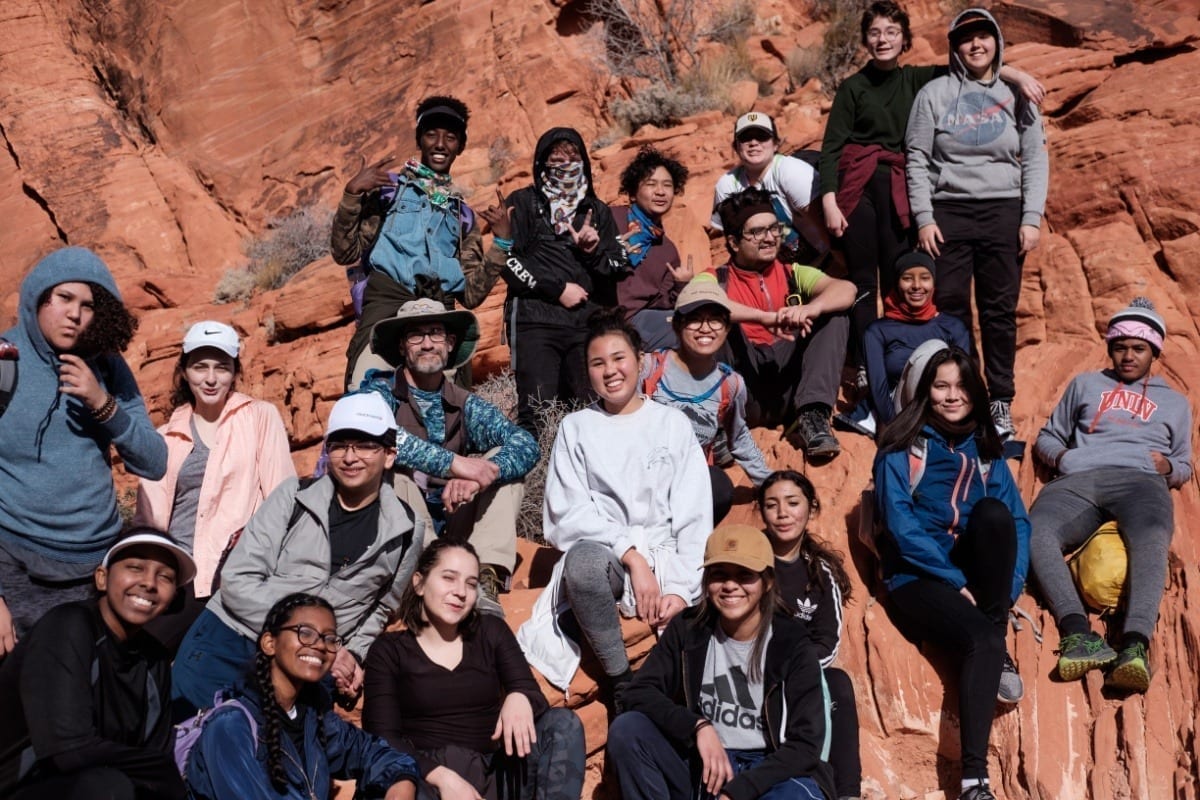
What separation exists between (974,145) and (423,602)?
4.69m

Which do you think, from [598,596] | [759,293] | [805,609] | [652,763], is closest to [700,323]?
[759,293]

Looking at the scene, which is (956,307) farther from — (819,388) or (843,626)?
(843,626)

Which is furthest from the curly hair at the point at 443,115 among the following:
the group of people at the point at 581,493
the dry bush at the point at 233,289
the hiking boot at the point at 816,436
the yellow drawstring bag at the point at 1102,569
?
the dry bush at the point at 233,289

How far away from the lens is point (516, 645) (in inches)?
201

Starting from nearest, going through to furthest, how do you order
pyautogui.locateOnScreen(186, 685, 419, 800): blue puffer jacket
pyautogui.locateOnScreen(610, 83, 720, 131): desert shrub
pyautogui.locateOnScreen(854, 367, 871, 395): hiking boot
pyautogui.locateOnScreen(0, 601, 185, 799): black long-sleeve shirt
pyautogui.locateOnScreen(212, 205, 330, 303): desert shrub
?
pyautogui.locateOnScreen(0, 601, 185, 799): black long-sleeve shirt
pyautogui.locateOnScreen(186, 685, 419, 800): blue puffer jacket
pyautogui.locateOnScreen(854, 367, 871, 395): hiking boot
pyautogui.locateOnScreen(610, 83, 720, 131): desert shrub
pyautogui.locateOnScreen(212, 205, 330, 303): desert shrub

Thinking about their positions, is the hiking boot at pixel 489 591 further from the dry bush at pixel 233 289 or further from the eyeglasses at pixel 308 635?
the dry bush at pixel 233 289

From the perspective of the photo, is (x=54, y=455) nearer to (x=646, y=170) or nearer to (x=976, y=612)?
(x=976, y=612)

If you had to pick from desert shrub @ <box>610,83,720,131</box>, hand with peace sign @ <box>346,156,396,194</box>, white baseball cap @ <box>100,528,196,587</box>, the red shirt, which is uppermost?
desert shrub @ <box>610,83,720,131</box>

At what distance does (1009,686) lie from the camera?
226 inches

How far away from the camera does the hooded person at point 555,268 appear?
7547mm

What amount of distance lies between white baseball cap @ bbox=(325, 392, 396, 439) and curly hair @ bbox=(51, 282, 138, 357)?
96cm

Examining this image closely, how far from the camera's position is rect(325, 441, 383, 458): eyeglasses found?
5398 millimetres

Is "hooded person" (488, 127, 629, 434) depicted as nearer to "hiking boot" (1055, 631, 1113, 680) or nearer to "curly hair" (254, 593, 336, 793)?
"curly hair" (254, 593, 336, 793)

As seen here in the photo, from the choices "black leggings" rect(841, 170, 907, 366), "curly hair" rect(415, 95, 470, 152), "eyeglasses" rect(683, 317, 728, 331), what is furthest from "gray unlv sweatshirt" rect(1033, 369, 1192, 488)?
"curly hair" rect(415, 95, 470, 152)
